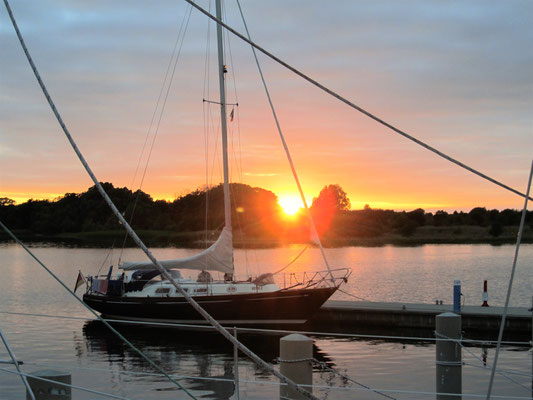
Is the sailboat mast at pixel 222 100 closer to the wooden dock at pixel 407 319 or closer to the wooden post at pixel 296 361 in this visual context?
the wooden dock at pixel 407 319

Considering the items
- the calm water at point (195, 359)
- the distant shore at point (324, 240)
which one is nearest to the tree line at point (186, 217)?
the distant shore at point (324, 240)

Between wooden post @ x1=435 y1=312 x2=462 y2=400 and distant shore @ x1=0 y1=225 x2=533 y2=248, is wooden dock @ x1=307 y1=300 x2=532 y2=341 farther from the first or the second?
distant shore @ x1=0 y1=225 x2=533 y2=248

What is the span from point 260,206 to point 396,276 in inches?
2949

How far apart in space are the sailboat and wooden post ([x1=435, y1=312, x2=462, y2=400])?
17.8 metres

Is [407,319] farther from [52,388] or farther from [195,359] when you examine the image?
[52,388]

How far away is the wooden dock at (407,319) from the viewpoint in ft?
86.0

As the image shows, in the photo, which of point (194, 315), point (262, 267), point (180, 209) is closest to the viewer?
point (194, 315)

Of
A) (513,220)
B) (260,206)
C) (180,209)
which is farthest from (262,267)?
(513,220)

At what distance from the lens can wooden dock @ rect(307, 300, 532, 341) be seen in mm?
26211

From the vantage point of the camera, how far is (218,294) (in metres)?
28.5

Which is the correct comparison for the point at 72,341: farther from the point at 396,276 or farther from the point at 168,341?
the point at 396,276

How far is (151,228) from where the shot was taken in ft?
427

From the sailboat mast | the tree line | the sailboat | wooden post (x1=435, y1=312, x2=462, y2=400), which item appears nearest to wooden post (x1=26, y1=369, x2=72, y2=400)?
wooden post (x1=435, y1=312, x2=462, y2=400)

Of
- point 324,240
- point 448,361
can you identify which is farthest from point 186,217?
point 448,361
